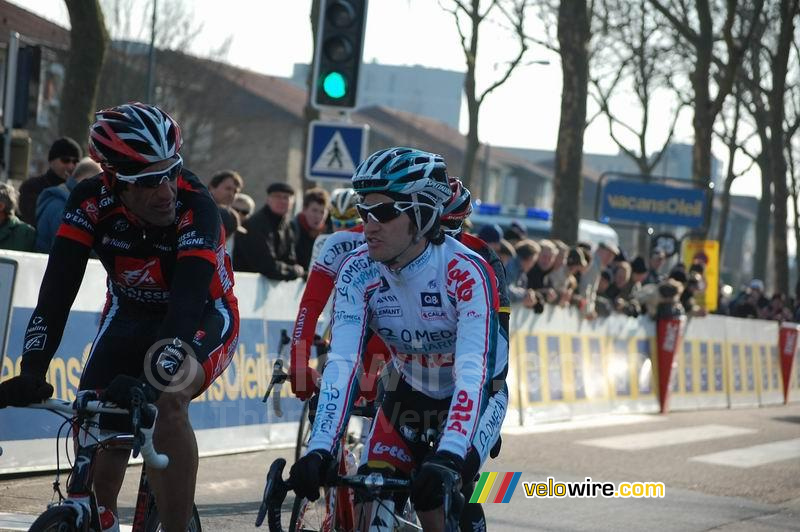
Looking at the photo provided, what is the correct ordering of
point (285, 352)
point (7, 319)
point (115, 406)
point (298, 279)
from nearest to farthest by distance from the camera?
point (115, 406)
point (7, 319)
point (285, 352)
point (298, 279)

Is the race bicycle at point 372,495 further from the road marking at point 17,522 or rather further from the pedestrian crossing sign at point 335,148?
the pedestrian crossing sign at point 335,148

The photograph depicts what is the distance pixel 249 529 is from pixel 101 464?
3147mm

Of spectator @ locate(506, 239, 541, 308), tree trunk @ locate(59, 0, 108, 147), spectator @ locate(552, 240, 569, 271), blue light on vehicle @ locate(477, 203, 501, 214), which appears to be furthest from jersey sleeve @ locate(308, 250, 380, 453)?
blue light on vehicle @ locate(477, 203, 501, 214)

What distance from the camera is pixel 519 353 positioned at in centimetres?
1425

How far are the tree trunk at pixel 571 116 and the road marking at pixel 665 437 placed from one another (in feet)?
21.1

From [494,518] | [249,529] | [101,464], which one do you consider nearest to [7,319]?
[249,529]

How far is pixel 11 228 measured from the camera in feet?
30.8

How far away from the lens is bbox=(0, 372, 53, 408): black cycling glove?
158 inches

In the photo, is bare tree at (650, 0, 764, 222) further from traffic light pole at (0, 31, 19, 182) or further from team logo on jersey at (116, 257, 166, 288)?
team logo on jersey at (116, 257, 166, 288)

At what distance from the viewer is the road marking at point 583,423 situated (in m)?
13.8

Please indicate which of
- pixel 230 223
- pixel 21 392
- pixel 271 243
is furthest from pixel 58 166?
pixel 21 392

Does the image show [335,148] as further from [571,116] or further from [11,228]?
[571,116]

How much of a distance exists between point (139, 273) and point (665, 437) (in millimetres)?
10374

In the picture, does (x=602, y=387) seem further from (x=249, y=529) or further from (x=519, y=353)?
(x=249, y=529)
